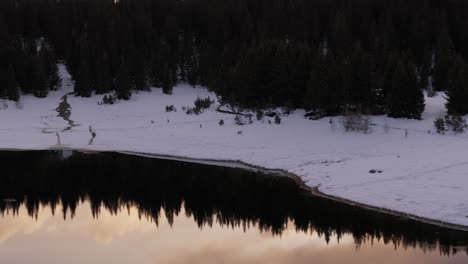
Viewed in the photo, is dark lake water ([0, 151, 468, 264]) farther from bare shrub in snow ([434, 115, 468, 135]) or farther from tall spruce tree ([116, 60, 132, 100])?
tall spruce tree ([116, 60, 132, 100])

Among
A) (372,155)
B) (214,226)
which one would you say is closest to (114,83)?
(372,155)

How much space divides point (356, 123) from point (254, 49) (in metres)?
13.0

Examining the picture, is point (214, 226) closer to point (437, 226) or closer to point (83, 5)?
point (437, 226)

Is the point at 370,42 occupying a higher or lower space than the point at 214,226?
higher

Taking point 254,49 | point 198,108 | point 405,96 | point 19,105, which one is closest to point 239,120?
point 198,108

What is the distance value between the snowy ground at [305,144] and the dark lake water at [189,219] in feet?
4.65

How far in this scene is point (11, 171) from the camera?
26953 mm

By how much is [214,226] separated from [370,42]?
43.2 metres

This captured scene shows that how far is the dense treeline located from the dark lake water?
34.3 feet

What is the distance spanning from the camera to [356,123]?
1179 inches

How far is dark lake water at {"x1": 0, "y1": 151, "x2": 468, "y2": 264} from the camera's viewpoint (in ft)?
52.1

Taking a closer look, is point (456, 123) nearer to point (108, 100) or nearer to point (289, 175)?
point (289, 175)

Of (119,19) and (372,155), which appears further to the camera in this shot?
(119,19)

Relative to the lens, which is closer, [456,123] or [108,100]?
[456,123]
